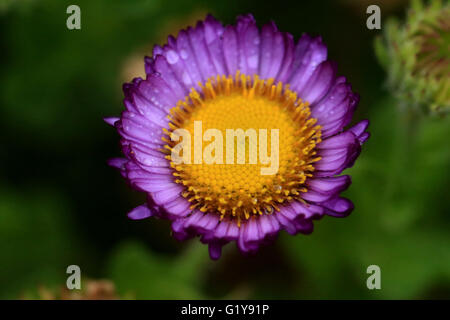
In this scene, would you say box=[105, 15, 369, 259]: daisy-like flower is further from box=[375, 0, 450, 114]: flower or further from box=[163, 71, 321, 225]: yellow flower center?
box=[375, 0, 450, 114]: flower

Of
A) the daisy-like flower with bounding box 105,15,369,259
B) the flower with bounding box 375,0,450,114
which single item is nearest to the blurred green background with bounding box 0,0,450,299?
the flower with bounding box 375,0,450,114

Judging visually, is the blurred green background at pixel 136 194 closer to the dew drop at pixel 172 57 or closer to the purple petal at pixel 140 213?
the dew drop at pixel 172 57

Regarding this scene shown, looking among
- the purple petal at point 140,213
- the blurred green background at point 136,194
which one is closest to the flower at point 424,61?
the blurred green background at point 136,194

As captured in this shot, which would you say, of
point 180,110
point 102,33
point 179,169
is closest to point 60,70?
point 102,33

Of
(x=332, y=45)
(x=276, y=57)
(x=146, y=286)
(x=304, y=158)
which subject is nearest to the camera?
(x=304, y=158)

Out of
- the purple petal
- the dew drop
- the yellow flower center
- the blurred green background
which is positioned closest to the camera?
the purple petal

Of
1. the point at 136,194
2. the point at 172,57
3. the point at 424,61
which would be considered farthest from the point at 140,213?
the point at 136,194
